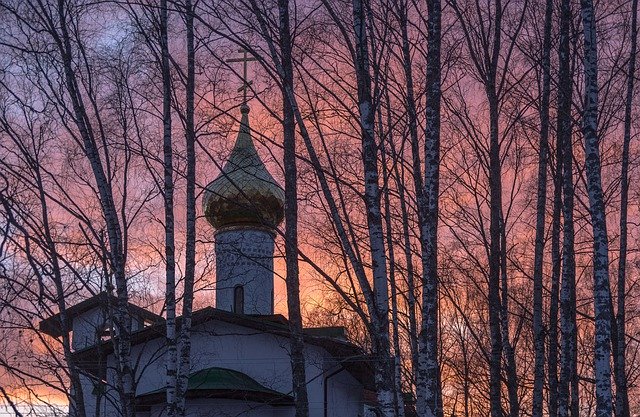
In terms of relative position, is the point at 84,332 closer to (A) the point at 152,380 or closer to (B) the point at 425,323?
(A) the point at 152,380

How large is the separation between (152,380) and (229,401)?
2.24 meters

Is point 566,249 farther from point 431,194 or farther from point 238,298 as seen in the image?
point 238,298

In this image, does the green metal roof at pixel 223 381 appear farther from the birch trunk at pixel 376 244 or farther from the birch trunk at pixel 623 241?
the birch trunk at pixel 376 244

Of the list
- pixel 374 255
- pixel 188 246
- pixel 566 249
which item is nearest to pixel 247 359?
pixel 188 246

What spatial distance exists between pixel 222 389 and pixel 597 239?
13.1m

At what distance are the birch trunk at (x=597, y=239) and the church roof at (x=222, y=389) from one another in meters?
12.4

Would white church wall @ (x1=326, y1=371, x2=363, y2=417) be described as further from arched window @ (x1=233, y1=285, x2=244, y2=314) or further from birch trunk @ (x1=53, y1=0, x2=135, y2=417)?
birch trunk @ (x1=53, y1=0, x2=135, y2=417)

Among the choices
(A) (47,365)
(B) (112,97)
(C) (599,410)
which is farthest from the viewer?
(B) (112,97)

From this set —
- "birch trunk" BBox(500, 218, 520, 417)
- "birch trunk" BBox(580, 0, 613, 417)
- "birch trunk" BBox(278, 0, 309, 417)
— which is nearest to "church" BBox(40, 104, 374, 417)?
"birch trunk" BBox(278, 0, 309, 417)

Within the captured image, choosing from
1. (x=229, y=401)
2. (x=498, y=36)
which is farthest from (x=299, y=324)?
(x=229, y=401)

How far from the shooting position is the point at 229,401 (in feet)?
69.0

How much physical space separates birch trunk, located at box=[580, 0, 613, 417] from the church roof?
1239 cm

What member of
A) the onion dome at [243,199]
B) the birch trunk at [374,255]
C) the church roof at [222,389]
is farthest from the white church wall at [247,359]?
the birch trunk at [374,255]

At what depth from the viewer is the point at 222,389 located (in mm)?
20141
